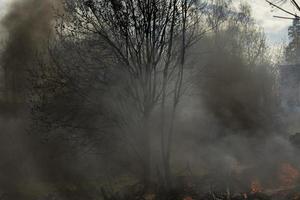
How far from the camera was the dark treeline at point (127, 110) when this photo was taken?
1176cm

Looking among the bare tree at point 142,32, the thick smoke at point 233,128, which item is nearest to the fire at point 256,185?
the thick smoke at point 233,128

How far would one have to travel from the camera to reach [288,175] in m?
14.4

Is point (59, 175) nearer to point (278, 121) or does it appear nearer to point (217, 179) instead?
point (217, 179)

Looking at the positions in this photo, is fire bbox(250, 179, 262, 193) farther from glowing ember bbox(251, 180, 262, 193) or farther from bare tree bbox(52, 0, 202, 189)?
bare tree bbox(52, 0, 202, 189)

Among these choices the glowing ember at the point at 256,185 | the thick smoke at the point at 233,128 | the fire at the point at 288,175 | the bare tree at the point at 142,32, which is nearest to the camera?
the bare tree at the point at 142,32

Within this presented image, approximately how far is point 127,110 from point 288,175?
6.54 metres

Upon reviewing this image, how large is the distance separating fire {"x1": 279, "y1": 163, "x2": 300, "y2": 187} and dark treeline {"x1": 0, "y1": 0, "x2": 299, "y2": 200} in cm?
51

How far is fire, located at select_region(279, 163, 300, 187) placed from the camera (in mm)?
13688

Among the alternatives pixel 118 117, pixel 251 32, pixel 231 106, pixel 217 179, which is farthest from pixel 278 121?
pixel 118 117

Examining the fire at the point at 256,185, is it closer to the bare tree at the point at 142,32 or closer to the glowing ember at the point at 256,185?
the glowing ember at the point at 256,185

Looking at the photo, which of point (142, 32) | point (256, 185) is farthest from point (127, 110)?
point (256, 185)

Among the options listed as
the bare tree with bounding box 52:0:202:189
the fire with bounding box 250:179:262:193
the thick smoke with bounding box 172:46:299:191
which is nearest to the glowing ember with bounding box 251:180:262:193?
the fire with bounding box 250:179:262:193

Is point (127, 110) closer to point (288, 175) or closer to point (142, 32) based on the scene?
point (142, 32)

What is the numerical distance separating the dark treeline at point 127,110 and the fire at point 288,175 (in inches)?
20.0
